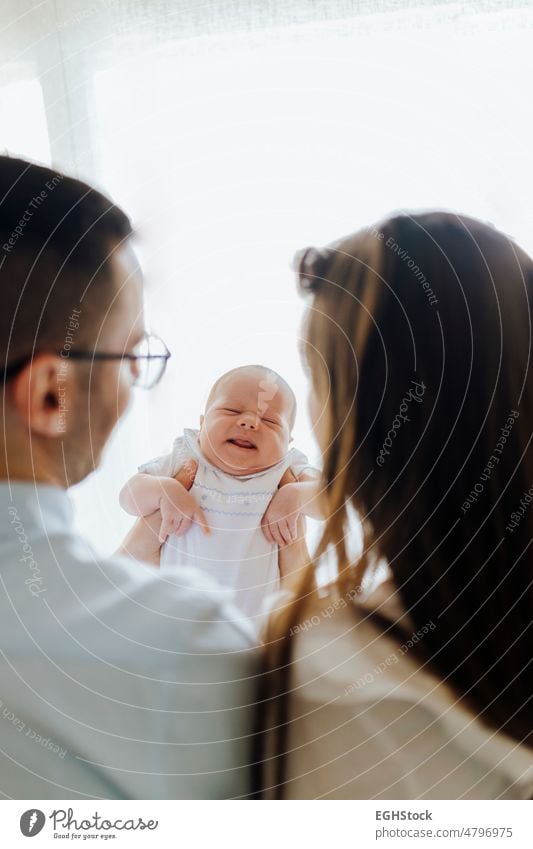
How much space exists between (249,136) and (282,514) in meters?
0.35

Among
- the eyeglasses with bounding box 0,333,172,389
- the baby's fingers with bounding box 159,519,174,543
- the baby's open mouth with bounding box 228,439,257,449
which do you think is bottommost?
the baby's fingers with bounding box 159,519,174,543

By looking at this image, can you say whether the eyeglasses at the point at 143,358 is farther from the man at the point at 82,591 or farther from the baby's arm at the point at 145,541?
the baby's arm at the point at 145,541

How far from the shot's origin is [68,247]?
0.89 m

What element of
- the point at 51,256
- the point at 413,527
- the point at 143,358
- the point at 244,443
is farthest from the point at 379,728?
the point at 51,256

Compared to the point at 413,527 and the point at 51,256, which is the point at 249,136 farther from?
the point at 413,527

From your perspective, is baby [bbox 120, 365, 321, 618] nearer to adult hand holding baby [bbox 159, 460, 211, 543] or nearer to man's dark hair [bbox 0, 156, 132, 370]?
adult hand holding baby [bbox 159, 460, 211, 543]

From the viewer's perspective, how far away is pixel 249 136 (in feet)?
2.94
